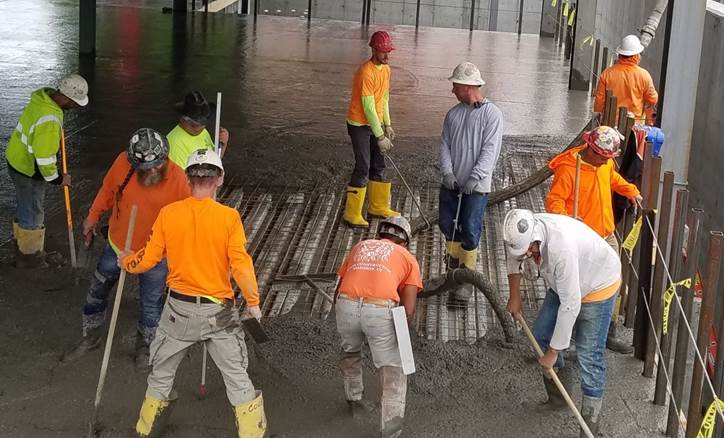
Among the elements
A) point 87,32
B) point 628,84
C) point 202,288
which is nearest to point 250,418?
point 202,288

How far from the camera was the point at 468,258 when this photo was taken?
8867 millimetres

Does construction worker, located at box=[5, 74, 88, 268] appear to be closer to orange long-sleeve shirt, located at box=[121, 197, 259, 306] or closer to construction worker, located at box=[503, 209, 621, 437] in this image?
orange long-sleeve shirt, located at box=[121, 197, 259, 306]

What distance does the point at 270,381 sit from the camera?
7.12m

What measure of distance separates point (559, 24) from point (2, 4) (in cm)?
1461

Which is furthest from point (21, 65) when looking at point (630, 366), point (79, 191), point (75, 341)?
point (630, 366)

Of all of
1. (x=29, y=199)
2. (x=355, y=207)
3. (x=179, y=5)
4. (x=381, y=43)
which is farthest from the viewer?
(x=179, y=5)

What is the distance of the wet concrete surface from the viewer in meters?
6.69

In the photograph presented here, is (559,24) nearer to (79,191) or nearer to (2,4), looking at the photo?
(2,4)

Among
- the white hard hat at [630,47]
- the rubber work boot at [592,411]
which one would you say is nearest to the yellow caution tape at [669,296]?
the rubber work boot at [592,411]

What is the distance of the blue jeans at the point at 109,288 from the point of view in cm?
711

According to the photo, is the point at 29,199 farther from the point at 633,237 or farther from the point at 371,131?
the point at 633,237

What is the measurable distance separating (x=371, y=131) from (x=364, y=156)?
260mm

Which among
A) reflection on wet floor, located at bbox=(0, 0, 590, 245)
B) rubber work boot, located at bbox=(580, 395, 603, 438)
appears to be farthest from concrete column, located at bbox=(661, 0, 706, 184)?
rubber work boot, located at bbox=(580, 395, 603, 438)

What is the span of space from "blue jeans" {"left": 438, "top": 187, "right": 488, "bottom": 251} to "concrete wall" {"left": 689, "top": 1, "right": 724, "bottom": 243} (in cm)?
420
